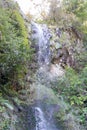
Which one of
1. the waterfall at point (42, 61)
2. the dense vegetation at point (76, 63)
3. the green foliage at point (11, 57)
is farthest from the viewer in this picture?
the dense vegetation at point (76, 63)

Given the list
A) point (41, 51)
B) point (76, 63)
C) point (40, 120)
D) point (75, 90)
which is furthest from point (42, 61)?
point (40, 120)

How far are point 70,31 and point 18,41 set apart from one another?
660 cm

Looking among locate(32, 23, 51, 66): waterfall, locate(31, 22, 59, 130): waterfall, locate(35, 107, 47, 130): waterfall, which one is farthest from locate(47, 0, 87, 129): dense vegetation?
locate(35, 107, 47, 130): waterfall

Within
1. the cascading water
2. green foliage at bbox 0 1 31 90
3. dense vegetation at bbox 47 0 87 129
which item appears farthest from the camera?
dense vegetation at bbox 47 0 87 129

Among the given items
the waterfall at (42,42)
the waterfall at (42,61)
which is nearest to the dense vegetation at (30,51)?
the waterfall at (42,61)

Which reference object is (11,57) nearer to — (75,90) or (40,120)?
(40,120)

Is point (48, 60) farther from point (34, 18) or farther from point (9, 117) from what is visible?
point (9, 117)

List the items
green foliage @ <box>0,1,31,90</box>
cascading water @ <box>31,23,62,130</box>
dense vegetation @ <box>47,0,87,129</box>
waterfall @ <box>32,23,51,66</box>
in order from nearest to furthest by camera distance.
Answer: green foliage @ <box>0,1,31,90</box>, cascading water @ <box>31,23,62,130</box>, dense vegetation @ <box>47,0,87,129</box>, waterfall @ <box>32,23,51,66</box>

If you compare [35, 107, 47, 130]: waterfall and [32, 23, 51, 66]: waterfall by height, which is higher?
[32, 23, 51, 66]: waterfall

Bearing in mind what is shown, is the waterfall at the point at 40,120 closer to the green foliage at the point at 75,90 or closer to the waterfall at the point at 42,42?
the green foliage at the point at 75,90

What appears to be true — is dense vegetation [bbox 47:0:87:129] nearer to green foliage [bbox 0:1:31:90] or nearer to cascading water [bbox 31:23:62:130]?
cascading water [bbox 31:23:62:130]

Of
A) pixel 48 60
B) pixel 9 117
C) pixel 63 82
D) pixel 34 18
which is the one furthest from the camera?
pixel 34 18

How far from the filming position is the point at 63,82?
1004 cm

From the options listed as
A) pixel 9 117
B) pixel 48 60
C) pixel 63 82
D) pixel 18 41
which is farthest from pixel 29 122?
pixel 48 60
